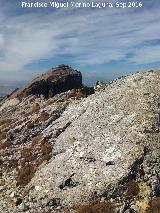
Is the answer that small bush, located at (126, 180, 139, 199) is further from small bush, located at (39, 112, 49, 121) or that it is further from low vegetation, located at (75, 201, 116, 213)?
small bush, located at (39, 112, 49, 121)

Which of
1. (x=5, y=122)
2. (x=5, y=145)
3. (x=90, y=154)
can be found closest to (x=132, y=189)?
(x=90, y=154)

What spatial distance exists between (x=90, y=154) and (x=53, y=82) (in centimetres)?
4807

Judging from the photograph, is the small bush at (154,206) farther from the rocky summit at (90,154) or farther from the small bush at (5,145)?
the small bush at (5,145)

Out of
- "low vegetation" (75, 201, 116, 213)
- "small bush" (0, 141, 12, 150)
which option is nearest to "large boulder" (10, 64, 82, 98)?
"small bush" (0, 141, 12, 150)

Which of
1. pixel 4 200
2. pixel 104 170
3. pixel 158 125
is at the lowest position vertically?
pixel 4 200

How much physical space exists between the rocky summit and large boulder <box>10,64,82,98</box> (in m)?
25.1

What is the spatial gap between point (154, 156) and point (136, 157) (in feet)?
5.20

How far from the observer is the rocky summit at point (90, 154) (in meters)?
34.2

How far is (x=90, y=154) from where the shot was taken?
128ft

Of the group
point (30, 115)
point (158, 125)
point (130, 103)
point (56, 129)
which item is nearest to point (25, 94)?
point (30, 115)

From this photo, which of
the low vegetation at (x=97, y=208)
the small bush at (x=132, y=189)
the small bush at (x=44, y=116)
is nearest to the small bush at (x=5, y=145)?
the small bush at (x=44, y=116)

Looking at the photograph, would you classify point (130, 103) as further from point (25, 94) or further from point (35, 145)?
point (25, 94)

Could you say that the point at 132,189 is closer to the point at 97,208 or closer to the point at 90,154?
the point at 97,208

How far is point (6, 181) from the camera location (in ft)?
135
